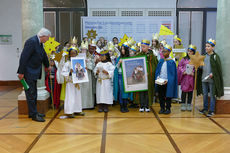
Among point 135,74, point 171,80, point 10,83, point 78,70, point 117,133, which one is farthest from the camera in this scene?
point 10,83

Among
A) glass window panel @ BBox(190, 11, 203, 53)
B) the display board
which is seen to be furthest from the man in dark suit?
glass window panel @ BBox(190, 11, 203, 53)

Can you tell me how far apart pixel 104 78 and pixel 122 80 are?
36 cm

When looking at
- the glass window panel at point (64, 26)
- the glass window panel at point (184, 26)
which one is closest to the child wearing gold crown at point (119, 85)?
the glass window panel at point (64, 26)

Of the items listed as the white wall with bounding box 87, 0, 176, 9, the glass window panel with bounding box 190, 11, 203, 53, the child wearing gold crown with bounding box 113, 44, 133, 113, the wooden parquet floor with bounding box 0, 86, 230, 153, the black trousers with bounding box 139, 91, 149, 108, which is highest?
the white wall with bounding box 87, 0, 176, 9

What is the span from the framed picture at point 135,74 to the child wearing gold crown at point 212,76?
1106 millimetres

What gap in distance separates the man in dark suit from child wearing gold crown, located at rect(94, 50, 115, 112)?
3.59 ft

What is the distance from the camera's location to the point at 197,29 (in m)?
8.95

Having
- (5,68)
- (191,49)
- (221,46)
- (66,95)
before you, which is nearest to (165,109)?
(191,49)

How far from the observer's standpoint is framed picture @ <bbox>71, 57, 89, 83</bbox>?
443cm

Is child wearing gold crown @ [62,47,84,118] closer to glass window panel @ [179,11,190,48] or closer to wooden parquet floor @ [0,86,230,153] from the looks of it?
wooden parquet floor @ [0,86,230,153]

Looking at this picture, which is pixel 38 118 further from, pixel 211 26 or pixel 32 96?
pixel 211 26

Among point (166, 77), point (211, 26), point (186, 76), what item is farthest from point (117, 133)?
point (211, 26)

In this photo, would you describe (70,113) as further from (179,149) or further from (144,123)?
(179,149)

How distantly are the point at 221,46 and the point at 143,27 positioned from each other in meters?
3.52
